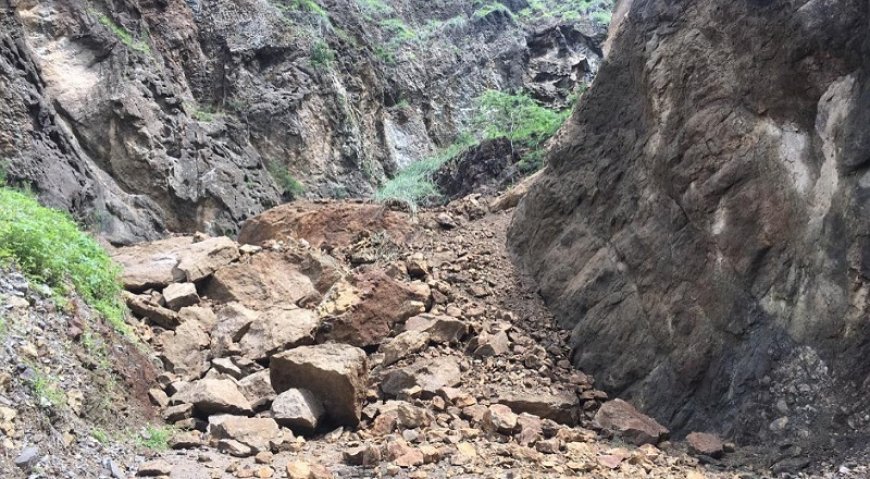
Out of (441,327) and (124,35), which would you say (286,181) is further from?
(441,327)

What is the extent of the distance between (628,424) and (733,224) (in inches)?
78.4

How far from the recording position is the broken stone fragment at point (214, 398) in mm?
5992

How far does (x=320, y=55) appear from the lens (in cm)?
2066

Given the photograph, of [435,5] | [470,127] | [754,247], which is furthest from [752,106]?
[435,5]

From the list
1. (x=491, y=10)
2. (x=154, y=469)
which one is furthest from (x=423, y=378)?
(x=491, y=10)

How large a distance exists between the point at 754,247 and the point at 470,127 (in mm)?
18994

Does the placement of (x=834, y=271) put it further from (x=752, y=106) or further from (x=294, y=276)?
(x=294, y=276)

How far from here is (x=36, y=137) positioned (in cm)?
1151

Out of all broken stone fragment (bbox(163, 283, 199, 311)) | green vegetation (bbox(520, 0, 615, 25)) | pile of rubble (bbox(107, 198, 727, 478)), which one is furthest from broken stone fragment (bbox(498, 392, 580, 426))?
green vegetation (bbox(520, 0, 615, 25))

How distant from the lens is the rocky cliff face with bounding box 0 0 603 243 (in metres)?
12.4

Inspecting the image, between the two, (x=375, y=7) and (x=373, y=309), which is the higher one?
(x=375, y=7)

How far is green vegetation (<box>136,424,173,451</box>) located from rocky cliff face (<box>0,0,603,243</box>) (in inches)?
274

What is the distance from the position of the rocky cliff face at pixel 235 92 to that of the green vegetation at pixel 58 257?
459cm

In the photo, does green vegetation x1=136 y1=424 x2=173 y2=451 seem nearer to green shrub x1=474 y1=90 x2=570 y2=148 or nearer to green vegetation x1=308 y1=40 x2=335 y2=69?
green shrub x1=474 y1=90 x2=570 y2=148
